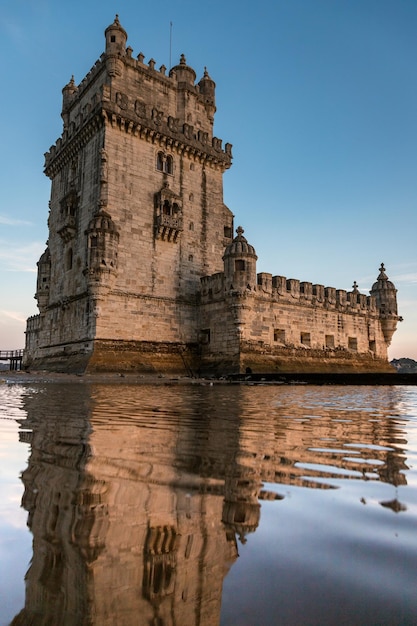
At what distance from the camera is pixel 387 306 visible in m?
30.2

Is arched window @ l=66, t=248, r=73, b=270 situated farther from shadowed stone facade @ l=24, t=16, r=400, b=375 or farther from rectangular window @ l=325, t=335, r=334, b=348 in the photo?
rectangular window @ l=325, t=335, r=334, b=348

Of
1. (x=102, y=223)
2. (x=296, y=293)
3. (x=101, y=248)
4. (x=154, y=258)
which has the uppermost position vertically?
(x=102, y=223)

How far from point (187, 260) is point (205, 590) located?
924 inches

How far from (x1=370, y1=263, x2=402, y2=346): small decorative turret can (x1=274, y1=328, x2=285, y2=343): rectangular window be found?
10.1 m

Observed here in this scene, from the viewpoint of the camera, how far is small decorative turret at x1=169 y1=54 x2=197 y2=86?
25891 millimetres

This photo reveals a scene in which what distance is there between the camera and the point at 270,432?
12.2 ft

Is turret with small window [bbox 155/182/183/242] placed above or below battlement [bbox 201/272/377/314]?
above

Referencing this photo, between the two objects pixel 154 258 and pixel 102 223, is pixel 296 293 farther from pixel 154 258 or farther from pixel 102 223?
pixel 102 223

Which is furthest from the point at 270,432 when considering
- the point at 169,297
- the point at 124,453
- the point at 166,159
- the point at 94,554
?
the point at 166,159

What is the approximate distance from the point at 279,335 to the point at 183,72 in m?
16.2

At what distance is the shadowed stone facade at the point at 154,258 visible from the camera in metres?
21.0

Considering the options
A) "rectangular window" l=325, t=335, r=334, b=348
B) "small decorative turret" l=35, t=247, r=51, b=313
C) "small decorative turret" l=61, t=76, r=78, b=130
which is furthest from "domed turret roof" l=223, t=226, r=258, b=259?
"small decorative turret" l=61, t=76, r=78, b=130

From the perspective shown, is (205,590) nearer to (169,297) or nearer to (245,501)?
(245,501)

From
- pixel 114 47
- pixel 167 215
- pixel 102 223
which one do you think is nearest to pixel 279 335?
pixel 167 215
